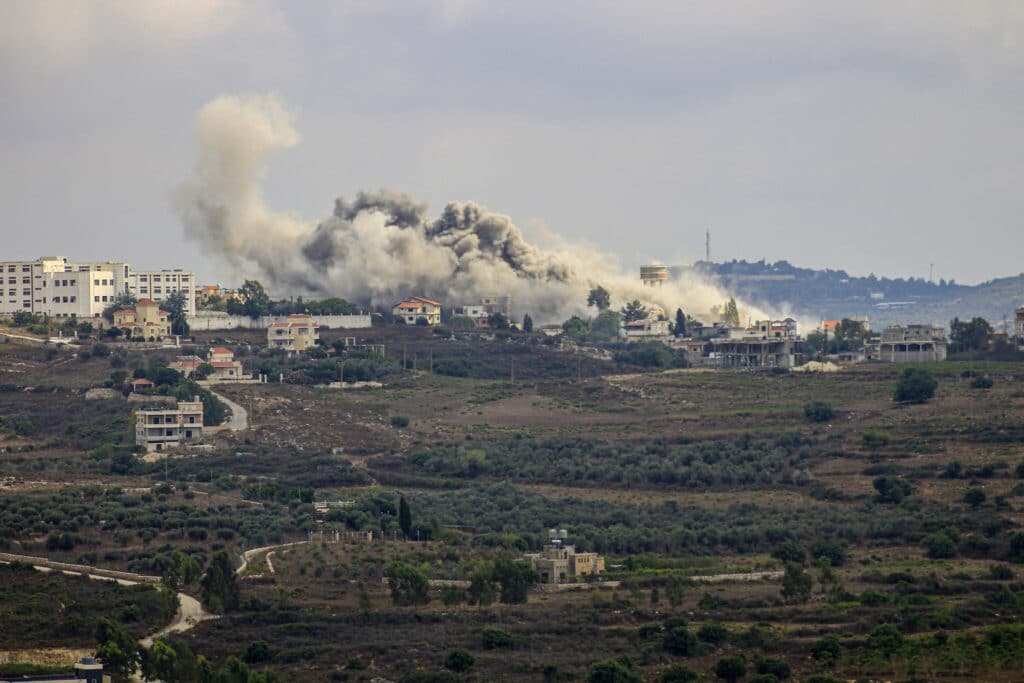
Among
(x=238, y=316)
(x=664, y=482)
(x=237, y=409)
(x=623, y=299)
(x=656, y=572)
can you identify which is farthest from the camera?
(x=623, y=299)

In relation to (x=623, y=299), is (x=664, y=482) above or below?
below

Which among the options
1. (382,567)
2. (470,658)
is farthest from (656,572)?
(470,658)

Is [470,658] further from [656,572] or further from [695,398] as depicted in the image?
[695,398]

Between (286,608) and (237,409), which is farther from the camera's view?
(237,409)

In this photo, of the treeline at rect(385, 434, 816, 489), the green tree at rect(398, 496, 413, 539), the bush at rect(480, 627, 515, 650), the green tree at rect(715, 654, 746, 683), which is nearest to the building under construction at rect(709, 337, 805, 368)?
the treeline at rect(385, 434, 816, 489)

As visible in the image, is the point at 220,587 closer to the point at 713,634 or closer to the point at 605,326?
the point at 713,634

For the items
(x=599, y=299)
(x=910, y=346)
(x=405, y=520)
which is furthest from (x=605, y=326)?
(x=405, y=520)

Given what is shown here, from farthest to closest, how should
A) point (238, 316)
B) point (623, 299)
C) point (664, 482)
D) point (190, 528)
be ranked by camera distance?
point (623, 299) < point (238, 316) < point (664, 482) < point (190, 528)

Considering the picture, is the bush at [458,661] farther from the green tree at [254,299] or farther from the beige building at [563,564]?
the green tree at [254,299]
